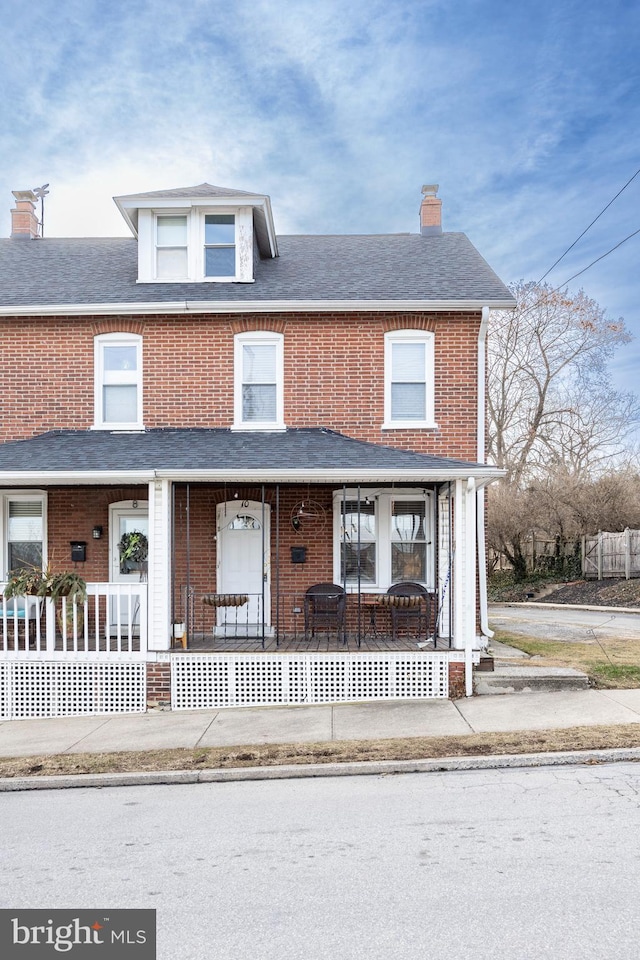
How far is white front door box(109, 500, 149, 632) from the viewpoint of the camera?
12.3 meters

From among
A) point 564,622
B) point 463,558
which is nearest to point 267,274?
point 463,558

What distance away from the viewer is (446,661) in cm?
1005

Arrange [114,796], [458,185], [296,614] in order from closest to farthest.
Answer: [114,796]
[296,614]
[458,185]

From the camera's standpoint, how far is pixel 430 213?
51.8ft

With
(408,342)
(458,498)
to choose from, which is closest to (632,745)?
(458,498)

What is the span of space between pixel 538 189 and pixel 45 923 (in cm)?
4089

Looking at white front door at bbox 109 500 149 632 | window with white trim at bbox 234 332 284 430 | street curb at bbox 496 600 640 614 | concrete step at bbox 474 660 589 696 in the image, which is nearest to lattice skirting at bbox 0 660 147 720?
white front door at bbox 109 500 149 632

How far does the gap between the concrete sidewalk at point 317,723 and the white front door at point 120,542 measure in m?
2.70

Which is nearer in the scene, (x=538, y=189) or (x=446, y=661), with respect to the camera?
(x=446, y=661)

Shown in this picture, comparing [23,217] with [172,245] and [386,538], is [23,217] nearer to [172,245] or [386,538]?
[172,245]

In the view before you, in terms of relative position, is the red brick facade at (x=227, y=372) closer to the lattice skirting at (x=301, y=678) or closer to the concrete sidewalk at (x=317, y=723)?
the lattice skirting at (x=301, y=678)

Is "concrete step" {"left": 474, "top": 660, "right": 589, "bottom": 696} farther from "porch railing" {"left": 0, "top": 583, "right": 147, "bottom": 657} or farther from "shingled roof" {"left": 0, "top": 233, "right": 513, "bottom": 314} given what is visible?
"shingled roof" {"left": 0, "top": 233, "right": 513, "bottom": 314}

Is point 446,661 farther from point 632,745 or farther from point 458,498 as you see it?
point 632,745

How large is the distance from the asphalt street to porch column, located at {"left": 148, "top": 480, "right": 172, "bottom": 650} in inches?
131
